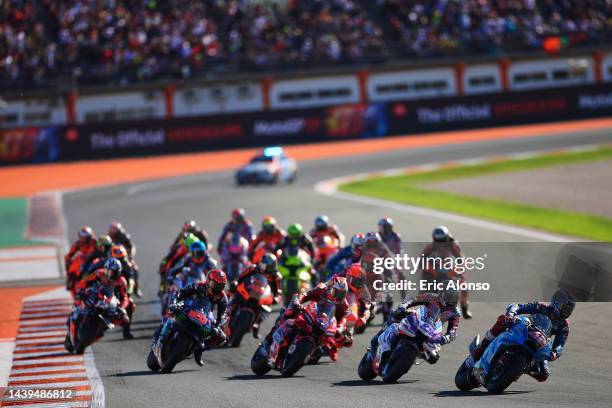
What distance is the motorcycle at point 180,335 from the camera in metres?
14.7

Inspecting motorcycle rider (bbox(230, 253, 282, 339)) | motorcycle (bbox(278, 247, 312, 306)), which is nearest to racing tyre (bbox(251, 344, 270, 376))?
motorcycle rider (bbox(230, 253, 282, 339))

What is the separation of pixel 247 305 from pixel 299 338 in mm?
2988

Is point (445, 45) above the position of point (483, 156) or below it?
above

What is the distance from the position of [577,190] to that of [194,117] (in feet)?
78.1

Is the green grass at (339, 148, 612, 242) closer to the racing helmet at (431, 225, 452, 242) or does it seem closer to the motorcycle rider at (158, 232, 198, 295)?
the racing helmet at (431, 225, 452, 242)

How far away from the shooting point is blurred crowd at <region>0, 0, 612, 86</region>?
56.3 m

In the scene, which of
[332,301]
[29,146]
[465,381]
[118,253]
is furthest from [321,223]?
[29,146]

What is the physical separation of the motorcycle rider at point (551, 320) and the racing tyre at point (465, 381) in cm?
20

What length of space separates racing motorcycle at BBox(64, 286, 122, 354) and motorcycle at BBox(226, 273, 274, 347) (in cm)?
184

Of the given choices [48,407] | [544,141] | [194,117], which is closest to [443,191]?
[544,141]

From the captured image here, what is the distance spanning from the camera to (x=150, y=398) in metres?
12.8

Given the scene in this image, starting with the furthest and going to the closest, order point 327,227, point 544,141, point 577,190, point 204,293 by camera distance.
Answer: point 544,141 → point 577,190 → point 327,227 → point 204,293

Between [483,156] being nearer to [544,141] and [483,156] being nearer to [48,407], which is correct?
[544,141]

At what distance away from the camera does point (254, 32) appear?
59.1 meters
